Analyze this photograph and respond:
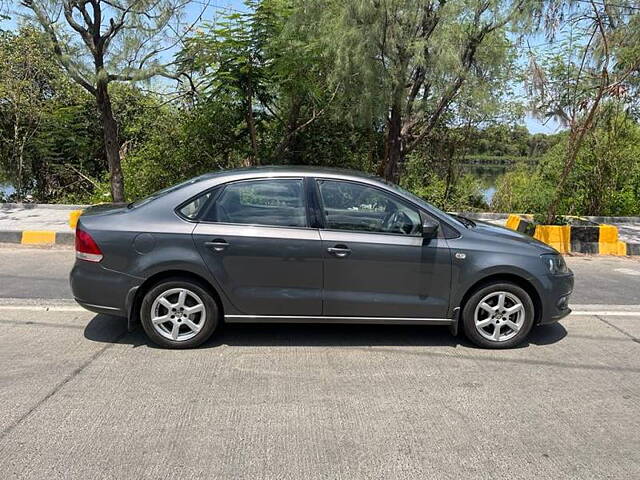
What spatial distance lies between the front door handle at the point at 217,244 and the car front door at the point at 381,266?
0.82 metres

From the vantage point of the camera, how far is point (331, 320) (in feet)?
14.8

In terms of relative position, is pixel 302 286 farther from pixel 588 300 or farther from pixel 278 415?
pixel 588 300

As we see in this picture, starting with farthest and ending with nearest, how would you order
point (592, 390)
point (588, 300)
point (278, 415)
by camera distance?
1. point (588, 300)
2. point (592, 390)
3. point (278, 415)

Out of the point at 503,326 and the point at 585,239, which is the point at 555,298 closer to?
the point at 503,326

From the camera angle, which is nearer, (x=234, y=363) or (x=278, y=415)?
(x=278, y=415)

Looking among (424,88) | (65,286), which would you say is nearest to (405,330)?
(65,286)

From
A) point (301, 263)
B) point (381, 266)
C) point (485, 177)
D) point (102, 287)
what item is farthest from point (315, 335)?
point (485, 177)

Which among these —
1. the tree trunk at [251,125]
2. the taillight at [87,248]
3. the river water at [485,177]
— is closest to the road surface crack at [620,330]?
the taillight at [87,248]

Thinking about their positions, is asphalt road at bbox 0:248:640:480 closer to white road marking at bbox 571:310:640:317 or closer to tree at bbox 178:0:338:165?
white road marking at bbox 571:310:640:317

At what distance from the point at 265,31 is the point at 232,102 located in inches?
68.7

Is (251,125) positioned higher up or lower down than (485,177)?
higher up

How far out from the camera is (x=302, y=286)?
14.6ft

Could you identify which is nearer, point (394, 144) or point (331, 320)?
point (331, 320)

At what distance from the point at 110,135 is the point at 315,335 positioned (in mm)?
7481
